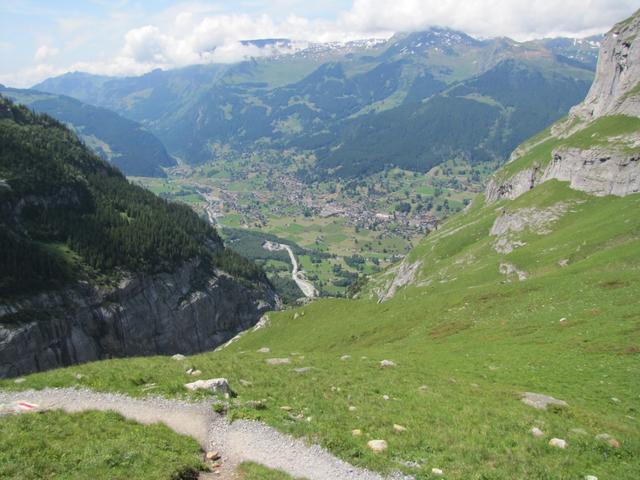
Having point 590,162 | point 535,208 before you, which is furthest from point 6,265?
point 590,162

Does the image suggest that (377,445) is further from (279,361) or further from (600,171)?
(600,171)

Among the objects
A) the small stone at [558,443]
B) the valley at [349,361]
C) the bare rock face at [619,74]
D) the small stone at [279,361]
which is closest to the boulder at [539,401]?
the valley at [349,361]

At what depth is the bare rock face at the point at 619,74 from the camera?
5796 inches

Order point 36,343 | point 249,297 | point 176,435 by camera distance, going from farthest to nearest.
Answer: point 249,297, point 36,343, point 176,435

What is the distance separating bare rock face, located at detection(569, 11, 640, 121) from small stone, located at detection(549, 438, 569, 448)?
146 meters

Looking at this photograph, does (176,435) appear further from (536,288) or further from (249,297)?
(249,297)

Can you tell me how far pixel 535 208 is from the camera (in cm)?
12619

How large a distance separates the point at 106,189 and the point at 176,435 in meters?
176

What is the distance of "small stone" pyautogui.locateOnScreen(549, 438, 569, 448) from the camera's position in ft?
70.6

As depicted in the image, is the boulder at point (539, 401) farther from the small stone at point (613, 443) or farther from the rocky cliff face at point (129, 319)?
the rocky cliff face at point (129, 319)

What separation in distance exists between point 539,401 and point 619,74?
191 meters

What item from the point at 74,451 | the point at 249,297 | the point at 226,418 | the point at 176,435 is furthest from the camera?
the point at 249,297

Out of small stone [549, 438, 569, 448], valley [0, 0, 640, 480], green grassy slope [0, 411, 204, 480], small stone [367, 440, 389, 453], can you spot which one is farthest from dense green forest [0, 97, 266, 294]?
small stone [549, 438, 569, 448]

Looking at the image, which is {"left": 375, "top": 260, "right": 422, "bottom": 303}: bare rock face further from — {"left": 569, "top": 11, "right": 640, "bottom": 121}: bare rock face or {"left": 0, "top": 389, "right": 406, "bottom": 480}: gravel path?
{"left": 0, "top": 389, "right": 406, "bottom": 480}: gravel path
